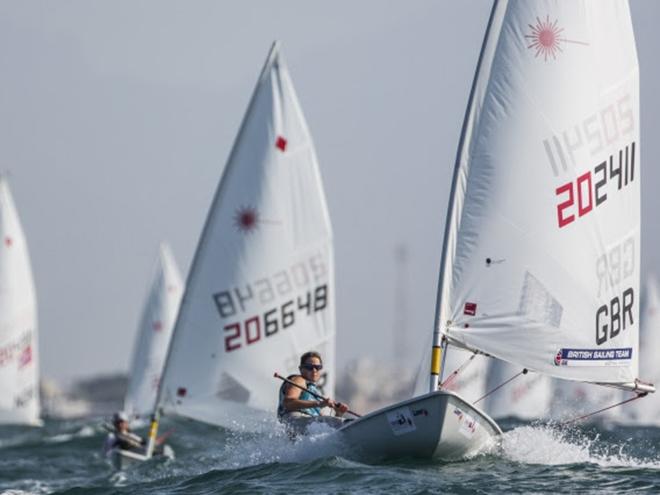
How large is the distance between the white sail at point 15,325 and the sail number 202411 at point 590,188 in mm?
21517

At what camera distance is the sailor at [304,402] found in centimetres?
1505

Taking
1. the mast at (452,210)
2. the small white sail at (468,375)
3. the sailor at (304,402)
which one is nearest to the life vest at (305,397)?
Answer: the sailor at (304,402)

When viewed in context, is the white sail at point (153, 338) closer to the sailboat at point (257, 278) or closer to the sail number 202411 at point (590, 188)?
the sailboat at point (257, 278)

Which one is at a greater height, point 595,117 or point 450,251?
point 595,117

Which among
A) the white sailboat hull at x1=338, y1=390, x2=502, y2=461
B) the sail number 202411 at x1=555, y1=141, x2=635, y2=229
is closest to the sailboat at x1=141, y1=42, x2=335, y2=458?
the white sailboat hull at x1=338, y1=390, x2=502, y2=461

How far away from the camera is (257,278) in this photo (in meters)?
21.4

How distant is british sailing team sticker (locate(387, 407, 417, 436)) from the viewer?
13.9 m

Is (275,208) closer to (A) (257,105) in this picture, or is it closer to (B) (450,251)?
(A) (257,105)

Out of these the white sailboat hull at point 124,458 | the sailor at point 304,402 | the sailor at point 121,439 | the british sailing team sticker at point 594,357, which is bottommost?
the white sailboat hull at point 124,458

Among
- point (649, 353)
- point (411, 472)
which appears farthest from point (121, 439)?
point (649, 353)

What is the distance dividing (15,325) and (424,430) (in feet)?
74.9

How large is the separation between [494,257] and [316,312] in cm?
774

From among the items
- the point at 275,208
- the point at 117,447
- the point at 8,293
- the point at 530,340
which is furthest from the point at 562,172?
the point at 8,293

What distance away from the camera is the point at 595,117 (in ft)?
50.1
